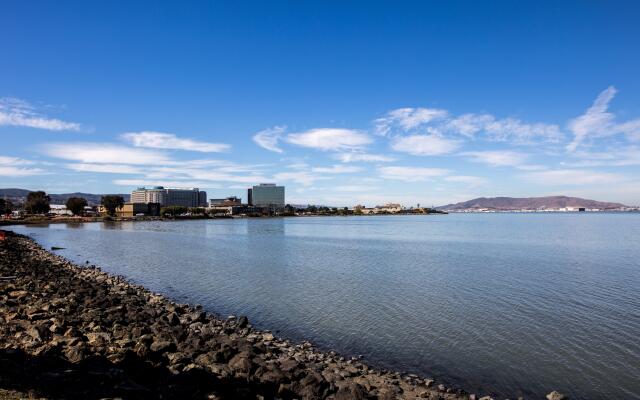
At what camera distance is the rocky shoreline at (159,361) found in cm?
1159

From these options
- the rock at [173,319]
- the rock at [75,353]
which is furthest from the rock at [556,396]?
the rock at [173,319]

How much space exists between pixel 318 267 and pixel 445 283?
47.7 feet

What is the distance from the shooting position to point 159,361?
1419 cm

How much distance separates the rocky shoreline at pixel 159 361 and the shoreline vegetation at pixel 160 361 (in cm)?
3

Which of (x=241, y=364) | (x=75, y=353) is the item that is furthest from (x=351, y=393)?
(x=75, y=353)

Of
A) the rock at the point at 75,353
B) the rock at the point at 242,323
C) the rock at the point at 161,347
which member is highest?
the rock at the point at 75,353

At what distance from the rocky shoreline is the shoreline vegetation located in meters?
0.03

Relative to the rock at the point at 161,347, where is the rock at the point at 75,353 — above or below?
above

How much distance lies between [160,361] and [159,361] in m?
0.03


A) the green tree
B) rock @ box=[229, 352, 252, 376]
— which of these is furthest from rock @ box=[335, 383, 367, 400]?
the green tree

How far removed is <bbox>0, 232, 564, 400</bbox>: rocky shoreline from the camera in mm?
11586

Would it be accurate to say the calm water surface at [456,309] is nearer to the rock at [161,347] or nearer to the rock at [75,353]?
the rock at [161,347]

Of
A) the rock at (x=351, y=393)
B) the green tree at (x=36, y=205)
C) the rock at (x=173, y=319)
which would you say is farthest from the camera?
the green tree at (x=36, y=205)

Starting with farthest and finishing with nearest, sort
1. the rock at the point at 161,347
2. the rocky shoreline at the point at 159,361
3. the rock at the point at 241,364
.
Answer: the rock at the point at 161,347 → the rock at the point at 241,364 → the rocky shoreline at the point at 159,361
